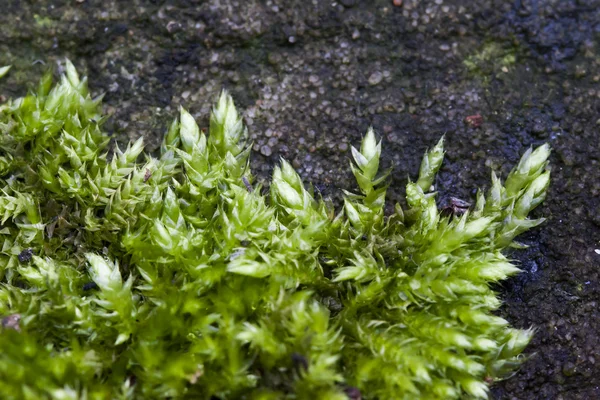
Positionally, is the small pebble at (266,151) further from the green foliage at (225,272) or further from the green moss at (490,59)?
the green moss at (490,59)

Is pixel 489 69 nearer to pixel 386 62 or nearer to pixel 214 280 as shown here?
pixel 386 62

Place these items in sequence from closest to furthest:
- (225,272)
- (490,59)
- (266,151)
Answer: (225,272) < (266,151) < (490,59)

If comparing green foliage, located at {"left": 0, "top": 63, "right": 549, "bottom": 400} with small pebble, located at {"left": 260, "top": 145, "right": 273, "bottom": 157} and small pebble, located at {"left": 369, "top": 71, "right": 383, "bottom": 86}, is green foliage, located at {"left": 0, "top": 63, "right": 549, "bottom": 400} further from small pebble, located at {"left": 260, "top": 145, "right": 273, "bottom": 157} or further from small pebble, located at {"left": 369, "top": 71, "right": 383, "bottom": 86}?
small pebble, located at {"left": 369, "top": 71, "right": 383, "bottom": 86}

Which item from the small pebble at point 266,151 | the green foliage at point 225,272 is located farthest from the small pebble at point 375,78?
the small pebble at point 266,151

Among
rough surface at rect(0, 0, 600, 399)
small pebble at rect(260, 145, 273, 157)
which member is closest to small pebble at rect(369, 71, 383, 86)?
rough surface at rect(0, 0, 600, 399)

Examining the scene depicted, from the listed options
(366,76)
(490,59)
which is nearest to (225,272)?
(366,76)

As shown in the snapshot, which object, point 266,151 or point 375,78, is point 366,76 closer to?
point 375,78

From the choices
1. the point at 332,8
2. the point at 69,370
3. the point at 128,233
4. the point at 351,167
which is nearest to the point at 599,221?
the point at 351,167
